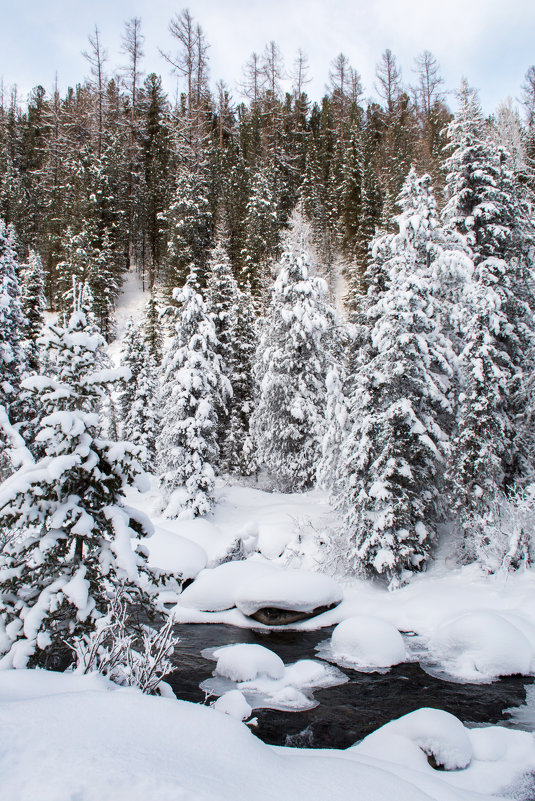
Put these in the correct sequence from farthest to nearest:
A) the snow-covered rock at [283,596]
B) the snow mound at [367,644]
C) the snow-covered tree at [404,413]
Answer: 1. the snow-covered tree at [404,413]
2. the snow-covered rock at [283,596]
3. the snow mound at [367,644]

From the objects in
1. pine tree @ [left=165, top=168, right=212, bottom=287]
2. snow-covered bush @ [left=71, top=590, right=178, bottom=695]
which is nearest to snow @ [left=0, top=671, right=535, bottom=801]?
snow-covered bush @ [left=71, top=590, right=178, bottom=695]

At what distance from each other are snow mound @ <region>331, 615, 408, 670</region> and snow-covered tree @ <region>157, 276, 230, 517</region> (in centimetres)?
1025

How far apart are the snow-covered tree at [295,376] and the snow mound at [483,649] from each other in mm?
11856

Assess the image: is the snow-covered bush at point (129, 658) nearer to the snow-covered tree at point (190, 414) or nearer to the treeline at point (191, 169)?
the snow-covered tree at point (190, 414)

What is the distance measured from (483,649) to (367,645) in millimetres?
2293

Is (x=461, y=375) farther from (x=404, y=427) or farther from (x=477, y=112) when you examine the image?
(x=477, y=112)

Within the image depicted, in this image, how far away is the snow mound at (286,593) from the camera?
12.9 meters

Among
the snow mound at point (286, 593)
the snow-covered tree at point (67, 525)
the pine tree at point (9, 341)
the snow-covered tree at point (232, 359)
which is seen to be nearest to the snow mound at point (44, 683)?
the snow-covered tree at point (67, 525)

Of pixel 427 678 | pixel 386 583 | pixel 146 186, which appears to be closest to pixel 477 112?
pixel 386 583

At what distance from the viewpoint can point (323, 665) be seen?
10.2 meters

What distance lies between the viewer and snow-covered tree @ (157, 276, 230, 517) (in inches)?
811

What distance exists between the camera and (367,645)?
10.5m

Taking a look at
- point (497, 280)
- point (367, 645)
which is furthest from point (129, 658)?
point (497, 280)

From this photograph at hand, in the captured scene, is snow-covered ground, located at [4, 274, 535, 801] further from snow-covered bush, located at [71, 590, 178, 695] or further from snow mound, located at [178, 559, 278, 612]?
snow-covered bush, located at [71, 590, 178, 695]
